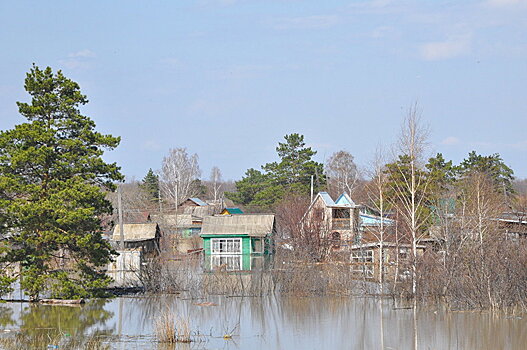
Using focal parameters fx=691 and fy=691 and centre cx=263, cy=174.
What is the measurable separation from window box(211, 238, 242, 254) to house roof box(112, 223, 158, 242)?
4342 millimetres

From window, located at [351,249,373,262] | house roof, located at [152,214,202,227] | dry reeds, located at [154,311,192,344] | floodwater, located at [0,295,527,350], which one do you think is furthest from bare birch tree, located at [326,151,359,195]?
dry reeds, located at [154,311,192,344]

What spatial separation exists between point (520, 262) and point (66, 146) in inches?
580

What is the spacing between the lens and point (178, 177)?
85562mm

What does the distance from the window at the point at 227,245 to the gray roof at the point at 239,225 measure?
2.42 feet

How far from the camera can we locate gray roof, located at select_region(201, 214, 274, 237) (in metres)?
49.5

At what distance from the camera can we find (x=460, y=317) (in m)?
19.7

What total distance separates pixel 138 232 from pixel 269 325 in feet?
104

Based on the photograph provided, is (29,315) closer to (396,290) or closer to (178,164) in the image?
(396,290)

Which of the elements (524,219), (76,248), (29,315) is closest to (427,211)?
(524,219)

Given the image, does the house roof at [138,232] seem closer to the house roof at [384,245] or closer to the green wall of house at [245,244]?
the green wall of house at [245,244]

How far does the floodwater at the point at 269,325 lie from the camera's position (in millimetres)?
16594

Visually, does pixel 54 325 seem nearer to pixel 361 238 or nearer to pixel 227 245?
pixel 361 238

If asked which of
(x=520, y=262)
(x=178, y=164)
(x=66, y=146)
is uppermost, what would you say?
(x=178, y=164)

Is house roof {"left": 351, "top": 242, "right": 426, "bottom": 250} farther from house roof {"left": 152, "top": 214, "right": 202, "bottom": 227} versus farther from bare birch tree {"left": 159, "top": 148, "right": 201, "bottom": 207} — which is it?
bare birch tree {"left": 159, "top": 148, "right": 201, "bottom": 207}
